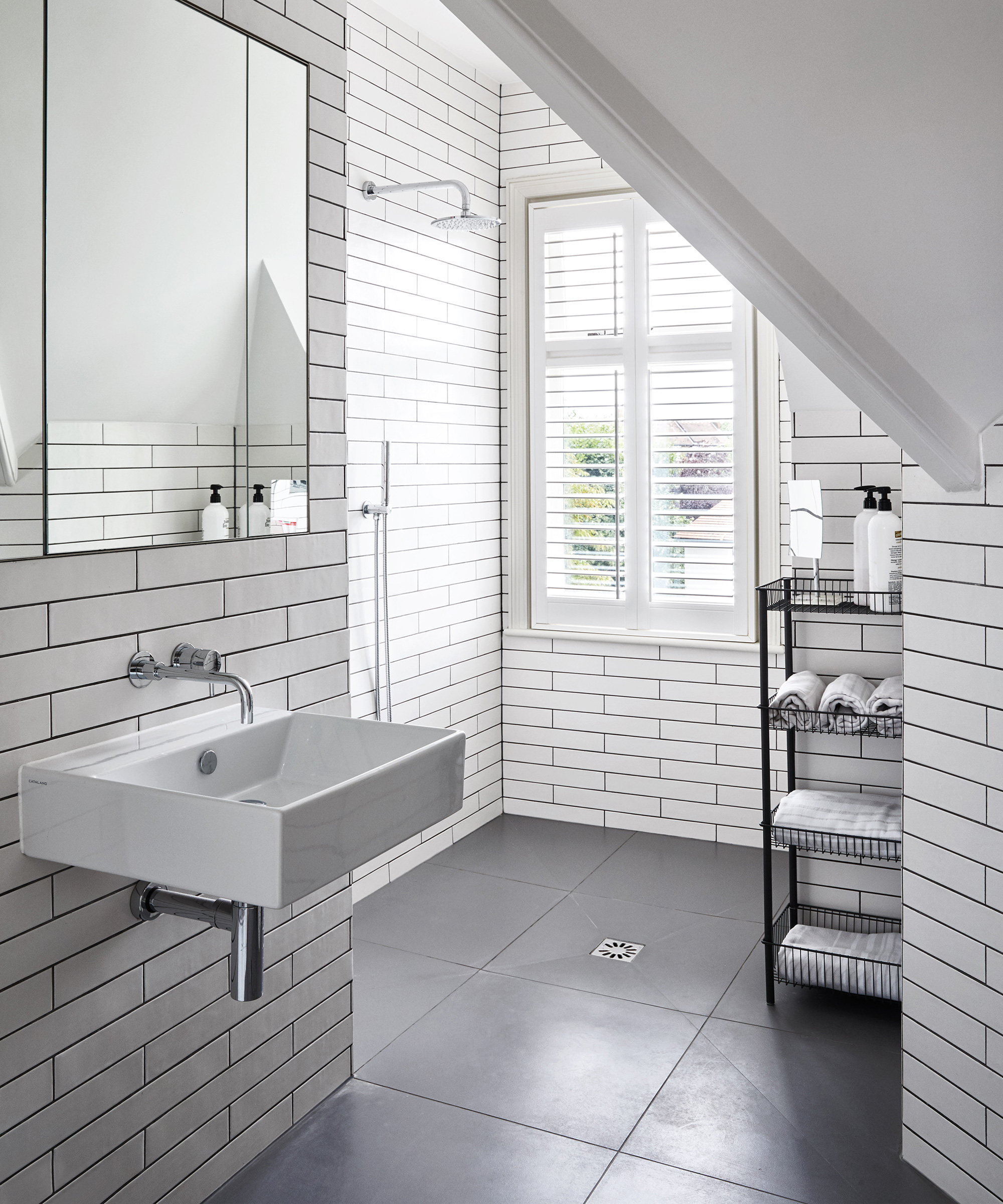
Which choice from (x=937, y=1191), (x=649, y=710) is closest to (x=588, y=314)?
(x=649, y=710)

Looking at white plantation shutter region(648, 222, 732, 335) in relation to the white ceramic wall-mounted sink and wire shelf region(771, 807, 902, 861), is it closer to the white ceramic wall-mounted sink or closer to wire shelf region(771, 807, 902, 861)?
wire shelf region(771, 807, 902, 861)

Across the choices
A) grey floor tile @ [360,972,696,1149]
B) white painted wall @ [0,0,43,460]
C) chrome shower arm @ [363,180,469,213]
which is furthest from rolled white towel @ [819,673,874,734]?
white painted wall @ [0,0,43,460]

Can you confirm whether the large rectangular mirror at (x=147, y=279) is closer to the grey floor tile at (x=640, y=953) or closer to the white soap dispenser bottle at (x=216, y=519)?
the white soap dispenser bottle at (x=216, y=519)

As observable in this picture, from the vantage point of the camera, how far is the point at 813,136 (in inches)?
47.7

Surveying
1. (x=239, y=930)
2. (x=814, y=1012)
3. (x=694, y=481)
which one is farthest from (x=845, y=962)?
(x=694, y=481)

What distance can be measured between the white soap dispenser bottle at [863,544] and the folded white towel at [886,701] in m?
0.28

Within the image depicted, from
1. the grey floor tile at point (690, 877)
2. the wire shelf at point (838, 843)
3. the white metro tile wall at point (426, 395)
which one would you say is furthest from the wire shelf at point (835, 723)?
the white metro tile wall at point (426, 395)

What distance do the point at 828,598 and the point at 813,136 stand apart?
79.7 inches

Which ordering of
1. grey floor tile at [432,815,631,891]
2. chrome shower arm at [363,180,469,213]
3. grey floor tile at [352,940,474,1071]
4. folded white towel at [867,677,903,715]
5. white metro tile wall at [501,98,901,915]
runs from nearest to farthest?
folded white towel at [867,677,903,715], grey floor tile at [352,940,474,1071], chrome shower arm at [363,180,469,213], grey floor tile at [432,815,631,891], white metro tile wall at [501,98,901,915]

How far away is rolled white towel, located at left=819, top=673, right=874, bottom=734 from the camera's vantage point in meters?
2.84

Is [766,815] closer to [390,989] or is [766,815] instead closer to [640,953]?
[640,953]

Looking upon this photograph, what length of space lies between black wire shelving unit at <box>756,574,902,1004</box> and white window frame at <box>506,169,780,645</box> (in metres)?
1.12

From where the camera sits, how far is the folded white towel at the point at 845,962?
2.86 meters

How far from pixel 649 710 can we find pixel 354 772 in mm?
2499
